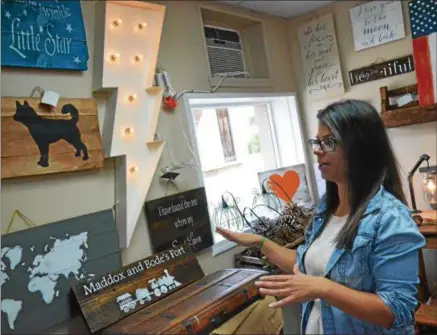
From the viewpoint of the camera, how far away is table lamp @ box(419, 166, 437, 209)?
8.29 feet

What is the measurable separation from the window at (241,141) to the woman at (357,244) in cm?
104

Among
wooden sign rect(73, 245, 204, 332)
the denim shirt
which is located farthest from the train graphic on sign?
the denim shirt

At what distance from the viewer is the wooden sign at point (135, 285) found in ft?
4.86

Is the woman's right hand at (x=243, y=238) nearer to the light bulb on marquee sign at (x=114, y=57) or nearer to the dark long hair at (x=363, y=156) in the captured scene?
the dark long hair at (x=363, y=156)

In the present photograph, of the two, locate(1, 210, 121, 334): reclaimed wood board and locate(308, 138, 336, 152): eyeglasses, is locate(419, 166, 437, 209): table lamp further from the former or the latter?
locate(1, 210, 121, 334): reclaimed wood board

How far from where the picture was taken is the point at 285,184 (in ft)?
9.17

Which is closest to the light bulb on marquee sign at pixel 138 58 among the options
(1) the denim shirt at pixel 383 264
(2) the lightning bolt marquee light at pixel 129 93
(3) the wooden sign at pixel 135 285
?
(2) the lightning bolt marquee light at pixel 129 93

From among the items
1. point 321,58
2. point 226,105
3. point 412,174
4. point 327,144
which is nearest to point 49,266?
point 327,144

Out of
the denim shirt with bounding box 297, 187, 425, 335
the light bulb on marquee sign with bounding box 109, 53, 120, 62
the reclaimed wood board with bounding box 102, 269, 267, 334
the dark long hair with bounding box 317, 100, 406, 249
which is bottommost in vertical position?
the reclaimed wood board with bounding box 102, 269, 267, 334

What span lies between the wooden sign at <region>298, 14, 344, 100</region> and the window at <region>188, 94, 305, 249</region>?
0.21 meters

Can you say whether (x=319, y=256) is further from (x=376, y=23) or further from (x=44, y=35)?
(x=376, y=23)

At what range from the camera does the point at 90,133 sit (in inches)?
65.9

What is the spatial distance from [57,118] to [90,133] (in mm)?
147

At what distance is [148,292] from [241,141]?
154cm
